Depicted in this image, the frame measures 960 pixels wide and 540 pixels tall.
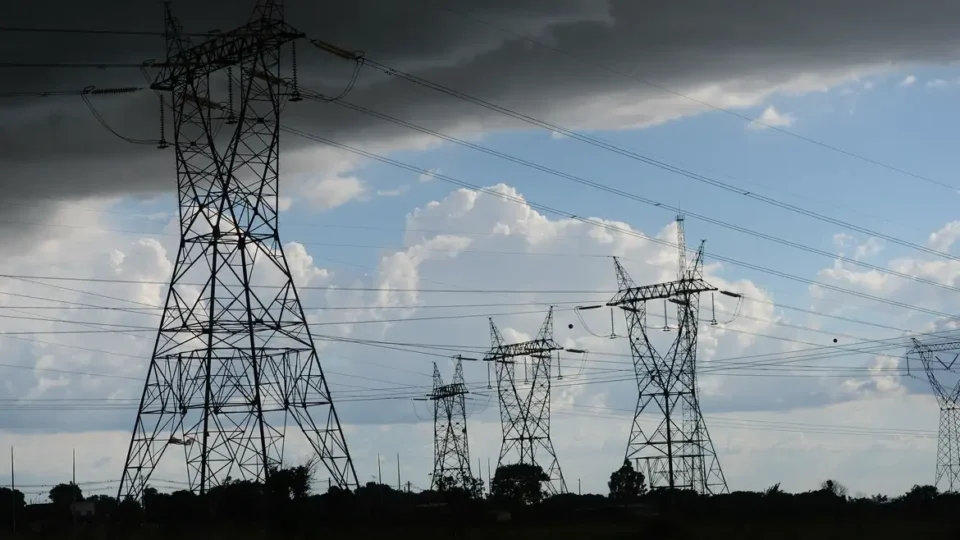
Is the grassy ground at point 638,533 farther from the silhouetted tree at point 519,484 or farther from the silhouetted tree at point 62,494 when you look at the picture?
the silhouetted tree at point 62,494

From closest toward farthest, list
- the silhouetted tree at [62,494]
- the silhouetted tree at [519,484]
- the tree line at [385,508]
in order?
1. the tree line at [385,508]
2. the silhouetted tree at [519,484]
3. the silhouetted tree at [62,494]

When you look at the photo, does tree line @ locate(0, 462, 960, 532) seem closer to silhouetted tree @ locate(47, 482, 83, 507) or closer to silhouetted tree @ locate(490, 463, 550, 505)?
silhouetted tree @ locate(490, 463, 550, 505)

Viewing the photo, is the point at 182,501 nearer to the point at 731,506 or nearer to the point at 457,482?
the point at 731,506

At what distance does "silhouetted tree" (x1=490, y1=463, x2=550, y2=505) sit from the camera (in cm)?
10139

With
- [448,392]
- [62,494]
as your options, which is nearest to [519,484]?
[448,392]

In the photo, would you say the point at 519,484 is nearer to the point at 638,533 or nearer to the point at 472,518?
the point at 472,518

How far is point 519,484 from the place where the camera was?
11388 centimetres

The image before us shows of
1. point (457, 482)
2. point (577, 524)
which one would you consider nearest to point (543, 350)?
point (457, 482)

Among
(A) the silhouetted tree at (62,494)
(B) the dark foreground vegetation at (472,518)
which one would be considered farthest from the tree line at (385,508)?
(A) the silhouetted tree at (62,494)

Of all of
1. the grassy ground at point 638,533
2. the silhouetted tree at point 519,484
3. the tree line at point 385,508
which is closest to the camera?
the grassy ground at point 638,533

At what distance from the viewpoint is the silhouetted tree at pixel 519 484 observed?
Answer: 101 meters

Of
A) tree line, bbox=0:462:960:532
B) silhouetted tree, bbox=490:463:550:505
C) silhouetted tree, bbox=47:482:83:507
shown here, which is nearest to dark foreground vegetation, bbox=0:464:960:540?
tree line, bbox=0:462:960:532

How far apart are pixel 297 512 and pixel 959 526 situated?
2887 centimetres

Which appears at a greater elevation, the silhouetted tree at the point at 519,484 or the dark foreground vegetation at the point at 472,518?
the silhouetted tree at the point at 519,484
